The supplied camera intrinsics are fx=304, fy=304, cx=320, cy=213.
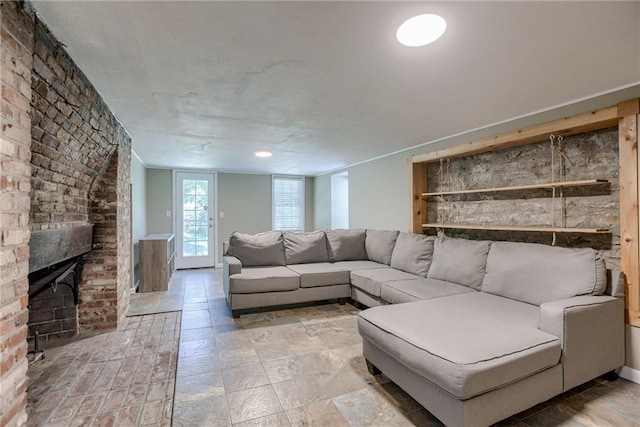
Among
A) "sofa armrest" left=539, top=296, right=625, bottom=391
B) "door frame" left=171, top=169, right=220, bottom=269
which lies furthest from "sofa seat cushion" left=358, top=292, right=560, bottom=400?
"door frame" left=171, top=169, right=220, bottom=269

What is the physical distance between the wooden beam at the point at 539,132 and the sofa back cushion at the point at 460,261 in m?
0.97

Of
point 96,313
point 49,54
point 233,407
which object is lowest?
point 233,407

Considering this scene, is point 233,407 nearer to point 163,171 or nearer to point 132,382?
point 132,382

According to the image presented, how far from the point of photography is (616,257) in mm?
2297

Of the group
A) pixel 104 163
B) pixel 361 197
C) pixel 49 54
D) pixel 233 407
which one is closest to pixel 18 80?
pixel 49 54

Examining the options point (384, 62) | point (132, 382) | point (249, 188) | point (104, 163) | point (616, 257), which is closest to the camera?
point (384, 62)

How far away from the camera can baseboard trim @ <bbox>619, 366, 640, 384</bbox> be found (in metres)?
2.10

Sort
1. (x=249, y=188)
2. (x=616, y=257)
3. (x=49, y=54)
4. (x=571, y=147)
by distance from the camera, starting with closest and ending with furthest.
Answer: (x=49, y=54)
(x=616, y=257)
(x=571, y=147)
(x=249, y=188)

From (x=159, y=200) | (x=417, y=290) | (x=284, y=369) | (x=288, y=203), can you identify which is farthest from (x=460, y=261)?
(x=159, y=200)

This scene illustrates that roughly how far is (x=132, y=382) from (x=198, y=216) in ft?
15.1

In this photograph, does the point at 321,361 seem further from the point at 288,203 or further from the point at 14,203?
the point at 288,203

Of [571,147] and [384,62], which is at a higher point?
[384,62]

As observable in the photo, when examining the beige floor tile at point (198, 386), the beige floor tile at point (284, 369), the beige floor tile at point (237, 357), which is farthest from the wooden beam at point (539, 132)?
the beige floor tile at point (198, 386)

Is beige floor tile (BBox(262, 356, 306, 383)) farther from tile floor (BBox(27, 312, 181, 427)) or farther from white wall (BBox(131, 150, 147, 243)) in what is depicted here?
white wall (BBox(131, 150, 147, 243))
